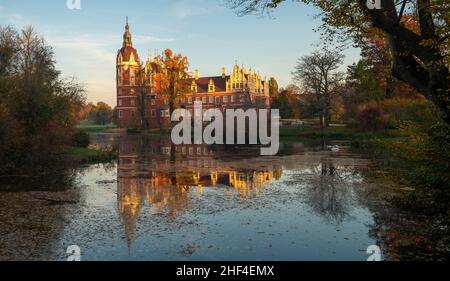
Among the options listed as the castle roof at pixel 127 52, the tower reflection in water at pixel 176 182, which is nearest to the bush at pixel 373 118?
the tower reflection in water at pixel 176 182

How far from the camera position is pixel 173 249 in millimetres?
7699

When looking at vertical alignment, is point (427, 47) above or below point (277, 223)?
above

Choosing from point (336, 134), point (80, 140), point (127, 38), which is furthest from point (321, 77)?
point (127, 38)

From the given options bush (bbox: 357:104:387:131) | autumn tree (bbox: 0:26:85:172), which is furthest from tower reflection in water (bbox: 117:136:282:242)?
bush (bbox: 357:104:387:131)

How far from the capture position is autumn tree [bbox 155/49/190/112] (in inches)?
2359

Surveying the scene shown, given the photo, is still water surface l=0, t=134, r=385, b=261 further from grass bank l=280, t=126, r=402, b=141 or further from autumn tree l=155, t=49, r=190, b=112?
autumn tree l=155, t=49, r=190, b=112

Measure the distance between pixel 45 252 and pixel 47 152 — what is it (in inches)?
664

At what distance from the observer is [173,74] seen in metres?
60.2
